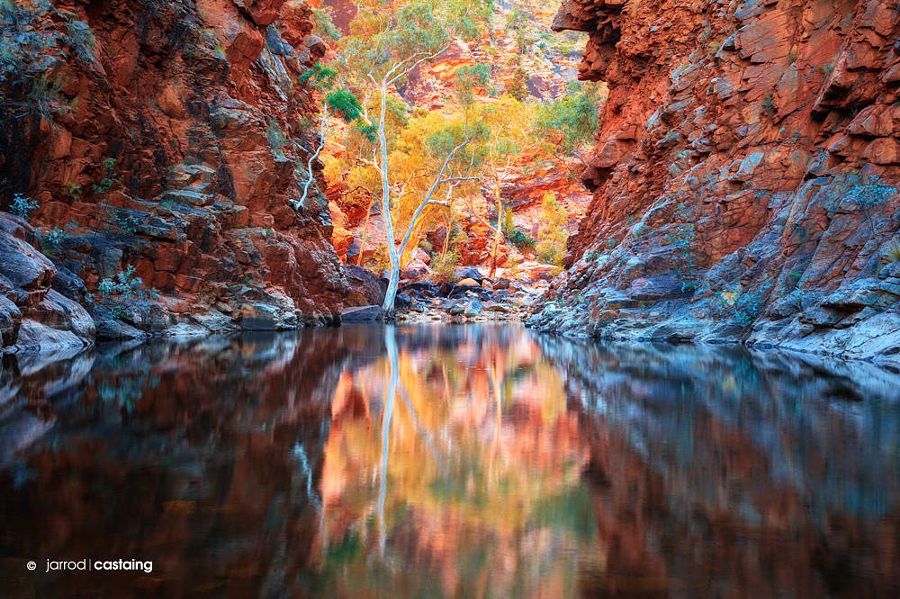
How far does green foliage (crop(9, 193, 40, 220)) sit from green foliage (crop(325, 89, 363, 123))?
1730cm

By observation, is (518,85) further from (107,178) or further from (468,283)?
(107,178)

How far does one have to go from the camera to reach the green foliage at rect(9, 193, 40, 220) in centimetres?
1373

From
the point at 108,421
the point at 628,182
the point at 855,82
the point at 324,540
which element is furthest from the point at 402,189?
the point at 324,540

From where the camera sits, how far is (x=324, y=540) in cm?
241

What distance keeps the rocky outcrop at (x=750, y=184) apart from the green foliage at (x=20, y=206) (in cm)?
1430

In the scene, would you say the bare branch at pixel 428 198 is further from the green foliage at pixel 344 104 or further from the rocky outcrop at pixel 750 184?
the rocky outcrop at pixel 750 184

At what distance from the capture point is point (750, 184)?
658 inches

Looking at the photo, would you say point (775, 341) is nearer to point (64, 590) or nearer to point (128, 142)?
point (64, 590)

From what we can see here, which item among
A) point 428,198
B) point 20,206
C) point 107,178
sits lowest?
point 20,206

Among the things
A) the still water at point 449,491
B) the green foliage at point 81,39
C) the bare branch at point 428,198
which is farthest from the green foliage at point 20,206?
the bare branch at point 428,198

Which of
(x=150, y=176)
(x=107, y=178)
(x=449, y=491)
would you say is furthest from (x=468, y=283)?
(x=449, y=491)

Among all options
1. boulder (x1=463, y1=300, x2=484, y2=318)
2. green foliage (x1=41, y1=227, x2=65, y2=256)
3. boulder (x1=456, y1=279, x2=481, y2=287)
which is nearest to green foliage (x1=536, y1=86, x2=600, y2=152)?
boulder (x1=463, y1=300, x2=484, y2=318)

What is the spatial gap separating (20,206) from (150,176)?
14.7ft

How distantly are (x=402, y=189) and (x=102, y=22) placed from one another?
20547mm
